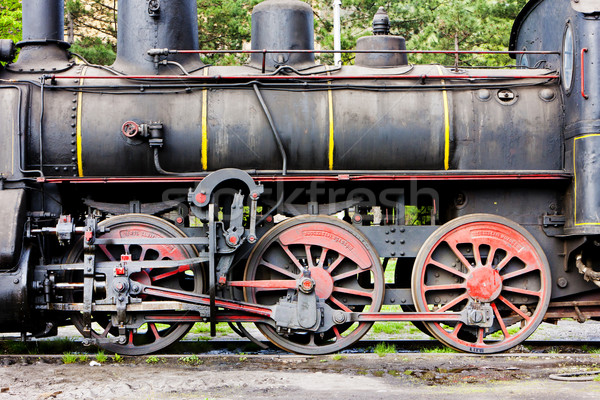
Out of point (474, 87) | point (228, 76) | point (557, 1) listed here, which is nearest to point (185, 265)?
point (228, 76)

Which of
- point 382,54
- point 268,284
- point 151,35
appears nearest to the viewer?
point 268,284

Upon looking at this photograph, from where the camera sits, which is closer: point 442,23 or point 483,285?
point 483,285

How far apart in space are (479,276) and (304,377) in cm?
225

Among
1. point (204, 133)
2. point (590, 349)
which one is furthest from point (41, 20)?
point (590, 349)

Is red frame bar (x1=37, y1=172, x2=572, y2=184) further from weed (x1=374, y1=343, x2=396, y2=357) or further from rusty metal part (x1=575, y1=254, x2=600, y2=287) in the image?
weed (x1=374, y1=343, x2=396, y2=357)

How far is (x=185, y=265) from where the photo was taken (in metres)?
7.61

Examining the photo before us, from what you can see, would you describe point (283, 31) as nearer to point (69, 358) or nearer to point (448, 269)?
point (448, 269)

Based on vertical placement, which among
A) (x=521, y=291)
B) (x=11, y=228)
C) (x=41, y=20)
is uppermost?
(x=41, y=20)

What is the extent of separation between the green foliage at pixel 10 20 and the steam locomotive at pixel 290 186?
11.0 metres

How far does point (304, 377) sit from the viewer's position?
21.7ft

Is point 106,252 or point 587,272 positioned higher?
point 106,252

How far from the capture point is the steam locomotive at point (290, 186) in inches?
293

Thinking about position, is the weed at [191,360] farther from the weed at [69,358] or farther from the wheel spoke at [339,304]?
the wheel spoke at [339,304]

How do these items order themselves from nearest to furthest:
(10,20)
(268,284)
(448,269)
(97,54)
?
(268,284), (448,269), (10,20), (97,54)
